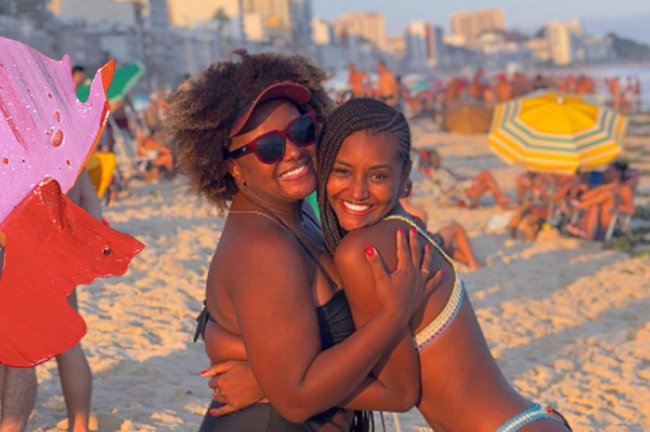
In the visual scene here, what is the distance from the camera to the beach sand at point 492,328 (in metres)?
4.42

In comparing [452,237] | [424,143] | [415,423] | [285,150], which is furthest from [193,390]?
[424,143]

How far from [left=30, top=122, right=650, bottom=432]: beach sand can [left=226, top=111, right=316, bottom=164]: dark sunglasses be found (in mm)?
1736

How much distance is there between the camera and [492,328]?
6.13 meters

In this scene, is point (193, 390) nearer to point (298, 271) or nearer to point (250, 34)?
point (298, 271)

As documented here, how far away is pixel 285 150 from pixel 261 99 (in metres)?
0.13

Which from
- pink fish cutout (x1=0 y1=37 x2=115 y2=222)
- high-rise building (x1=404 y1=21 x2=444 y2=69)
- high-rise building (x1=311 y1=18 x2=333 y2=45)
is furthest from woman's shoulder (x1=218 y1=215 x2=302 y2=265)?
high-rise building (x1=404 y1=21 x2=444 y2=69)

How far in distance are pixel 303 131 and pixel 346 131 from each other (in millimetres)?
149

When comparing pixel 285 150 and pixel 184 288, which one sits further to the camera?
pixel 184 288

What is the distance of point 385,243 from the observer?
1.88m

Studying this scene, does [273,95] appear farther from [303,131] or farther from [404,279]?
[404,279]

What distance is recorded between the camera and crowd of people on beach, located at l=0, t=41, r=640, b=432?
180 cm

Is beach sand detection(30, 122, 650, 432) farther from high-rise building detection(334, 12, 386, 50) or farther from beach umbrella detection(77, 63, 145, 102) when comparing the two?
high-rise building detection(334, 12, 386, 50)

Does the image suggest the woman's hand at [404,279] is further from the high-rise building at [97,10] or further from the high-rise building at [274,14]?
the high-rise building at [274,14]

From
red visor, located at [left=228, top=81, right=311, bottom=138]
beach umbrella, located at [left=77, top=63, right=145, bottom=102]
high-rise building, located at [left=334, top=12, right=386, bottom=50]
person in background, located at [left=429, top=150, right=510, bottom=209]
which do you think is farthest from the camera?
high-rise building, located at [left=334, top=12, right=386, bottom=50]
